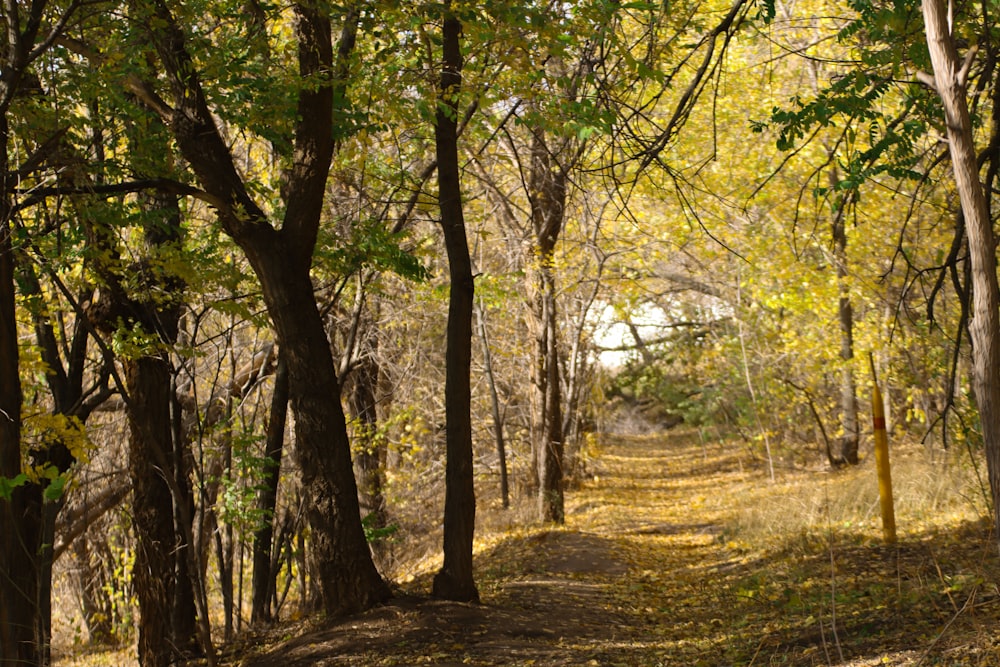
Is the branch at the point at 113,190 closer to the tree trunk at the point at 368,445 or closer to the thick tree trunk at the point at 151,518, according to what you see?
the thick tree trunk at the point at 151,518

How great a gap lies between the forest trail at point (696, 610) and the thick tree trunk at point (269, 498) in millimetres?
1777

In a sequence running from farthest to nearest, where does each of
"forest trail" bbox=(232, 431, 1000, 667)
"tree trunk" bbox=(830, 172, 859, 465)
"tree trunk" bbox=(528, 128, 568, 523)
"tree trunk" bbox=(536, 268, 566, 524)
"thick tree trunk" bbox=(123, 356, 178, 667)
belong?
"tree trunk" bbox=(830, 172, 859, 465)
"tree trunk" bbox=(536, 268, 566, 524)
"tree trunk" bbox=(528, 128, 568, 523)
"thick tree trunk" bbox=(123, 356, 178, 667)
"forest trail" bbox=(232, 431, 1000, 667)

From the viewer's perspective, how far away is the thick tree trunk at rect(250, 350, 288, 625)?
9281 millimetres

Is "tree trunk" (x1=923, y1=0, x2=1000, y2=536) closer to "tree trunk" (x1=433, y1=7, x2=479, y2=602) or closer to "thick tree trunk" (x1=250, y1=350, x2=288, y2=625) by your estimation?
"tree trunk" (x1=433, y1=7, x2=479, y2=602)

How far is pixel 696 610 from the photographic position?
8.11 metres

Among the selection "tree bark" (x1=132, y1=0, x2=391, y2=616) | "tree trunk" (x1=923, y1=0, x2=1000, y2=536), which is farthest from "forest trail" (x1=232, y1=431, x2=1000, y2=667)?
"tree trunk" (x1=923, y1=0, x2=1000, y2=536)

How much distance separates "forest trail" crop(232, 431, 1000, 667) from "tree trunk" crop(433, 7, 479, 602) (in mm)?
322

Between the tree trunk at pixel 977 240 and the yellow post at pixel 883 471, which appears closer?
the tree trunk at pixel 977 240

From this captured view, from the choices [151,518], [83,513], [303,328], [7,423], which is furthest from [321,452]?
[83,513]

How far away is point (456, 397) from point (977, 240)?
439 centimetres

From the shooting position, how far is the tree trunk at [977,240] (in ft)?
14.8

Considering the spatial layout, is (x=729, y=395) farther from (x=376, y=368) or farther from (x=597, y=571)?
(x=597, y=571)

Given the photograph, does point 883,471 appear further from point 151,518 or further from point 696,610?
point 151,518

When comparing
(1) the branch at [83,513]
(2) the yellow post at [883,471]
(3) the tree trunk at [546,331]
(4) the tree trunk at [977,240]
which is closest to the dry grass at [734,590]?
(2) the yellow post at [883,471]
